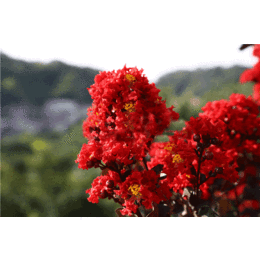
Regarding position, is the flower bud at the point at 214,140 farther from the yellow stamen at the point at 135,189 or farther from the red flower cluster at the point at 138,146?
the yellow stamen at the point at 135,189

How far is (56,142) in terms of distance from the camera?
1.48 meters

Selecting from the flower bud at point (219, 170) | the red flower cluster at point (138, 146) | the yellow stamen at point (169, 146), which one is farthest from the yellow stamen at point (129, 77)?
the flower bud at point (219, 170)

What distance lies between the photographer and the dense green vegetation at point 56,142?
101 cm

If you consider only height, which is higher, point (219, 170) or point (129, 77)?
point (129, 77)

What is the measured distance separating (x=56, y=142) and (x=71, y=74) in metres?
0.61

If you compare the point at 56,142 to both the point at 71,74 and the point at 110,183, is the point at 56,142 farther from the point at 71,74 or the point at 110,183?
the point at 110,183

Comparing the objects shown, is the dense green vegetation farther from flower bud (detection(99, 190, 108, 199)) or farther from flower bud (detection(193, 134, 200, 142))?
flower bud (detection(99, 190, 108, 199))

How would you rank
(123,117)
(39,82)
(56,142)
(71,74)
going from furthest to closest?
(56,142) → (39,82) → (71,74) → (123,117)

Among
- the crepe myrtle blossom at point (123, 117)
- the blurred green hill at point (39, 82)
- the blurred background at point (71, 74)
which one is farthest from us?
the blurred green hill at point (39, 82)

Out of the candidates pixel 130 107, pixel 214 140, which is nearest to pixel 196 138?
pixel 214 140

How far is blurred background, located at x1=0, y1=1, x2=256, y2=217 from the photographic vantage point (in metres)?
0.68

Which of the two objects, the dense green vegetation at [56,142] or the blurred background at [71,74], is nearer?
the blurred background at [71,74]
